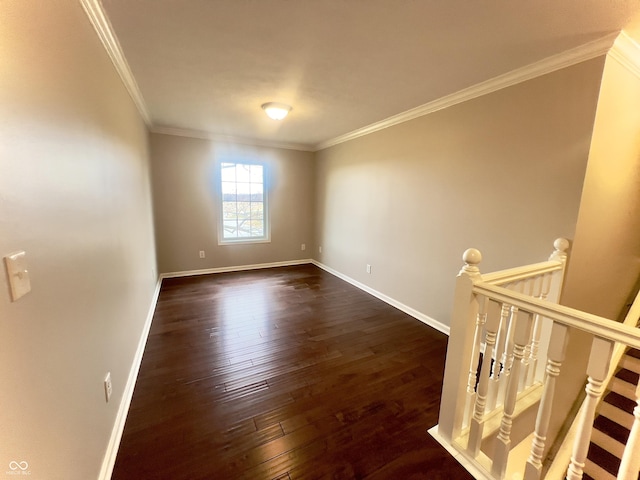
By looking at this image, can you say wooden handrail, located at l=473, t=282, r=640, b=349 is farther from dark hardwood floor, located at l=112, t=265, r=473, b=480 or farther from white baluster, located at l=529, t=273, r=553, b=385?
dark hardwood floor, located at l=112, t=265, r=473, b=480

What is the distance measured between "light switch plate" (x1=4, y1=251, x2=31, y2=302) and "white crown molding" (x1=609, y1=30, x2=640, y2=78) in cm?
303

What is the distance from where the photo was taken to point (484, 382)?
1329 millimetres

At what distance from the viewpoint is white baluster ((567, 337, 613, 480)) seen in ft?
2.83

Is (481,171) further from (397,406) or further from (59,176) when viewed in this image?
(59,176)

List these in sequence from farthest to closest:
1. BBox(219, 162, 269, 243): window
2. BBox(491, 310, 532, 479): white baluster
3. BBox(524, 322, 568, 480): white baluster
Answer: BBox(219, 162, 269, 243): window → BBox(491, 310, 532, 479): white baluster → BBox(524, 322, 568, 480): white baluster

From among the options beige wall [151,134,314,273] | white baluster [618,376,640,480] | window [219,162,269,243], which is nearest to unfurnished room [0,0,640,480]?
white baluster [618,376,640,480]

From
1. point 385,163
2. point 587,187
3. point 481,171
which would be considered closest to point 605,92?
point 587,187

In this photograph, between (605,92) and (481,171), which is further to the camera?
(481,171)

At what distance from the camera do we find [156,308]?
3.14 m

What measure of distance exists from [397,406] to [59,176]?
2160mm

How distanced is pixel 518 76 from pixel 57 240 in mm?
2983

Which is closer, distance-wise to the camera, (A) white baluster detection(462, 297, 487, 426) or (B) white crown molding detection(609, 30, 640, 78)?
(A) white baluster detection(462, 297, 487, 426)

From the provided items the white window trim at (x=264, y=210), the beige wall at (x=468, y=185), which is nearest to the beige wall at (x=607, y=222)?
the beige wall at (x=468, y=185)

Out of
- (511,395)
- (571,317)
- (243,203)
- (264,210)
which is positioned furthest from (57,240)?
(264,210)
